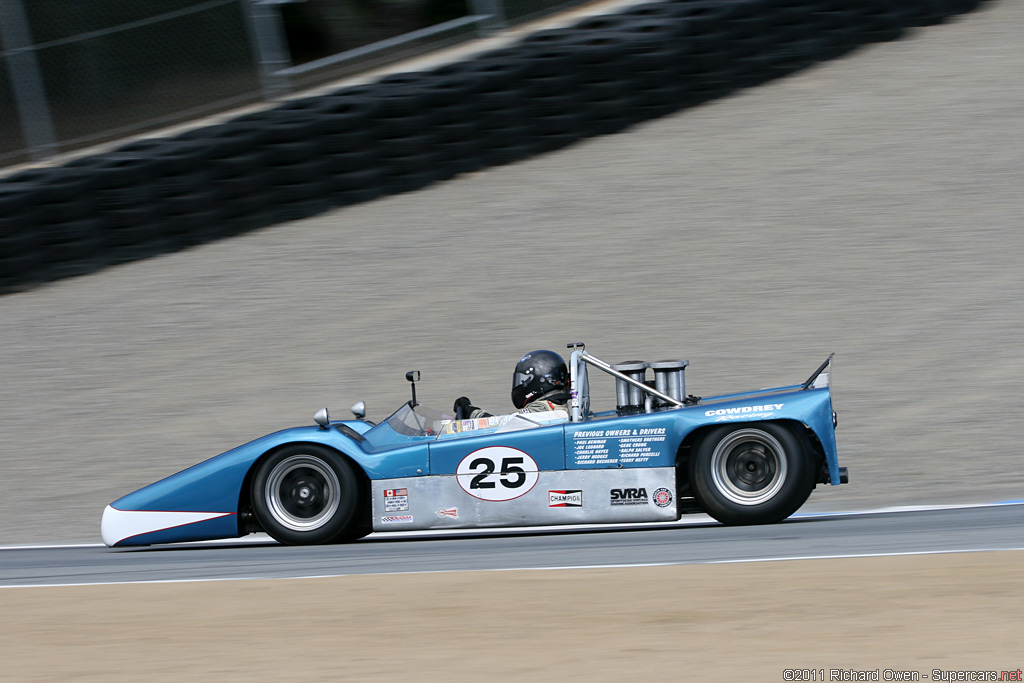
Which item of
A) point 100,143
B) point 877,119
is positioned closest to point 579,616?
point 100,143

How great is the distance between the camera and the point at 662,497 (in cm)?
667

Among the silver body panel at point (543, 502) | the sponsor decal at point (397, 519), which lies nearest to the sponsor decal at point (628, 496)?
the silver body panel at point (543, 502)

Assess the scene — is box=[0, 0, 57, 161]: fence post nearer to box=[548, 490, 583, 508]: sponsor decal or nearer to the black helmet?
the black helmet

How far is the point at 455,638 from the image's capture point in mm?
4828

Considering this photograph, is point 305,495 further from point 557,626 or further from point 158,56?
point 158,56

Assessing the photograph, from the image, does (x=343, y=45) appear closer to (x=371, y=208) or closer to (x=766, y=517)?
(x=371, y=208)

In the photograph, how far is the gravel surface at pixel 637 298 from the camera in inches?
364

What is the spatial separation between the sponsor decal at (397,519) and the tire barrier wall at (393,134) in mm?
6415

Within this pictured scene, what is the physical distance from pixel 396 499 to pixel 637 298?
498cm

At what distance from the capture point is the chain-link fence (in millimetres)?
12258

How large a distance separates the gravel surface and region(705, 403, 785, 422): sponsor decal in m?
1.40

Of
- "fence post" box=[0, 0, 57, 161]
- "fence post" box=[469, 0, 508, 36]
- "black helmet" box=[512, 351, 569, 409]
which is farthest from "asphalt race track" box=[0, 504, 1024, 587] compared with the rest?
"fence post" box=[469, 0, 508, 36]

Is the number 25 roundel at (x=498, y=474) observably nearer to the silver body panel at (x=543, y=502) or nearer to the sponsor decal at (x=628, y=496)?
the silver body panel at (x=543, y=502)

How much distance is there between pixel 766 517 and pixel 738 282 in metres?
5.01
